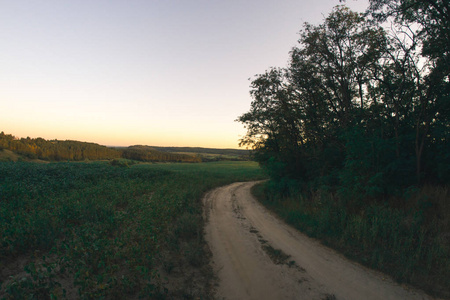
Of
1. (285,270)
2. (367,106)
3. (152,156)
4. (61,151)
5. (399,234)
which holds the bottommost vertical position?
(285,270)

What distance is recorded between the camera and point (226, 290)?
4883 millimetres

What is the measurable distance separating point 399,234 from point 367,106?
979cm

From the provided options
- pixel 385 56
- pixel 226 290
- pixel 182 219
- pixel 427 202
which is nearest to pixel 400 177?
pixel 427 202

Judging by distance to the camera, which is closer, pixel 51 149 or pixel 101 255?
pixel 101 255

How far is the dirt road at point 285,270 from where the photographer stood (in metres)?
4.74

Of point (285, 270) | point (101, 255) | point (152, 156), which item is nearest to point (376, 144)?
point (285, 270)

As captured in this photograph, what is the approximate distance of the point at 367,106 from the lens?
13.9m

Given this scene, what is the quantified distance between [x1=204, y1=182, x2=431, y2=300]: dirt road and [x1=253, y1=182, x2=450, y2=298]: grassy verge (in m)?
0.53

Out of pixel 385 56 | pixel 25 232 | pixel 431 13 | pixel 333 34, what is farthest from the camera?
pixel 333 34

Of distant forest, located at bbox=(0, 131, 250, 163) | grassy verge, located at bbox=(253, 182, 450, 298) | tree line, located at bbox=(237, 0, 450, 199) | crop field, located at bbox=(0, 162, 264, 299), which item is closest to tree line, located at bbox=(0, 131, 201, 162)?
distant forest, located at bbox=(0, 131, 250, 163)

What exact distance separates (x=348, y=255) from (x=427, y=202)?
163 inches

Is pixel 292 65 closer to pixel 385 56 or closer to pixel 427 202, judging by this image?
pixel 385 56

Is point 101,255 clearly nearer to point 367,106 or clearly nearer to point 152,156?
point 367,106

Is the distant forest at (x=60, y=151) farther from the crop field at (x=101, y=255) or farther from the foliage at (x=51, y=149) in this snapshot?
the crop field at (x=101, y=255)
